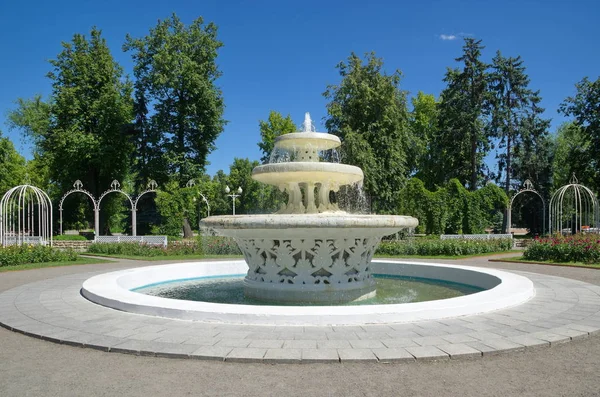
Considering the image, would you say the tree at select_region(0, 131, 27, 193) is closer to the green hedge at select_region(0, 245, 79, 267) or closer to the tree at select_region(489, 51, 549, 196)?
the green hedge at select_region(0, 245, 79, 267)

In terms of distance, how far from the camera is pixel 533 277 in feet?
38.5

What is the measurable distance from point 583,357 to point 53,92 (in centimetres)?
4244

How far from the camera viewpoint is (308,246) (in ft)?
28.9

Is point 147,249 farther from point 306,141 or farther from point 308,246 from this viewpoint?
point 308,246

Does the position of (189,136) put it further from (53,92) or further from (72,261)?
(72,261)

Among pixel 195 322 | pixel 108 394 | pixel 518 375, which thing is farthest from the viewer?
pixel 195 322

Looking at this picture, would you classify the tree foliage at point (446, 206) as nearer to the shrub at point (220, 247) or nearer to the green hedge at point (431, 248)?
the green hedge at point (431, 248)

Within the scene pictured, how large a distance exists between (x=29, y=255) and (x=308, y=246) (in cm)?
1420

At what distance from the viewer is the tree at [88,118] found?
117 ft

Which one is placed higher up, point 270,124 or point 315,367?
point 270,124

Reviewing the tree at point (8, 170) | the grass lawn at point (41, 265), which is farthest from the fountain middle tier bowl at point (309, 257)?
the tree at point (8, 170)

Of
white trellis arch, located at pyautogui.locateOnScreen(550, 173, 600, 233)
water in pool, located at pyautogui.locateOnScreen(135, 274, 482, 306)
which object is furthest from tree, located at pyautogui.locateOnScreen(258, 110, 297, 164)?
water in pool, located at pyautogui.locateOnScreen(135, 274, 482, 306)

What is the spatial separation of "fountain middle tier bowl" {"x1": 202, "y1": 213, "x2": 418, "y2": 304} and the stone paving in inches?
98.0

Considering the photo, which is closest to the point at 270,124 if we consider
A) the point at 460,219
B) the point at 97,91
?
the point at 97,91
